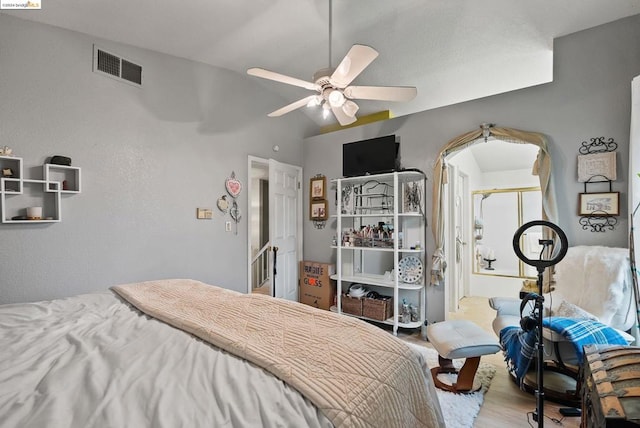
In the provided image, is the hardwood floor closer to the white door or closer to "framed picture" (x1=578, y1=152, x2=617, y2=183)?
"framed picture" (x1=578, y1=152, x2=617, y2=183)

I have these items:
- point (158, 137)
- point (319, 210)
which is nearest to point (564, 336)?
point (319, 210)

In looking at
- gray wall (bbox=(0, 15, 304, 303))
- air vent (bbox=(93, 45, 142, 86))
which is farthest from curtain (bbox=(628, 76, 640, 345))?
air vent (bbox=(93, 45, 142, 86))

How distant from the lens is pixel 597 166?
92.0 inches

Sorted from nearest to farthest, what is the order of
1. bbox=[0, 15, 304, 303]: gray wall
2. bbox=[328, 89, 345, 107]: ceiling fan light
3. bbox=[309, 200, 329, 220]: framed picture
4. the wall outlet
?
bbox=[328, 89, 345, 107]: ceiling fan light → bbox=[0, 15, 304, 303]: gray wall → the wall outlet → bbox=[309, 200, 329, 220]: framed picture

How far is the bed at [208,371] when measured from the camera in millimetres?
753

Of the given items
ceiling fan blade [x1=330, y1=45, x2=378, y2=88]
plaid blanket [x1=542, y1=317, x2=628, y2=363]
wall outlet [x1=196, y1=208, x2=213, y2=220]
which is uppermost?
ceiling fan blade [x1=330, y1=45, x2=378, y2=88]

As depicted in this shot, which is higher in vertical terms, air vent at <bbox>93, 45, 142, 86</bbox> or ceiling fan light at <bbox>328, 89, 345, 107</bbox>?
air vent at <bbox>93, 45, 142, 86</bbox>

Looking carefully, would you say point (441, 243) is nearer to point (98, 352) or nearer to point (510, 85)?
point (510, 85)

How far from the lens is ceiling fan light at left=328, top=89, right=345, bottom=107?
207cm

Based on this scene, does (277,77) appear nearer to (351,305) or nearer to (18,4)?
Answer: (18,4)

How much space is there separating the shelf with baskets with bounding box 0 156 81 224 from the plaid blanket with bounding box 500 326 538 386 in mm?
3529

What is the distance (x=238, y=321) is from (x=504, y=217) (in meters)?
4.92

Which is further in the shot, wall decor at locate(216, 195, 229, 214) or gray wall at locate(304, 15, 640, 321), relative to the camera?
wall decor at locate(216, 195, 229, 214)

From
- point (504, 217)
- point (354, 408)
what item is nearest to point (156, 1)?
point (354, 408)
